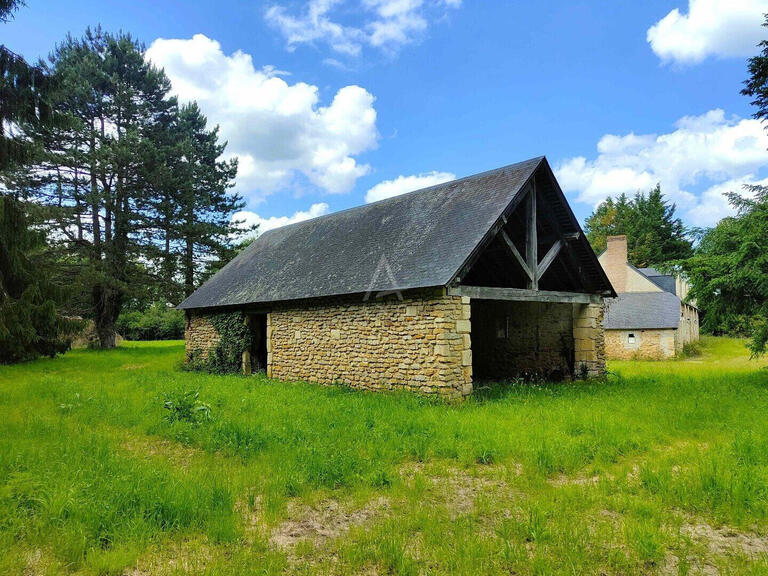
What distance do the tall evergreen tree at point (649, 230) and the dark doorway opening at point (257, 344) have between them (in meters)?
36.7

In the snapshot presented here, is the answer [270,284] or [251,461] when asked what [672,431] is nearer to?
[251,461]

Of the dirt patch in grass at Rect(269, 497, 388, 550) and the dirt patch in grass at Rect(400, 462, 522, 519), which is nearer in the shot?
the dirt patch in grass at Rect(269, 497, 388, 550)

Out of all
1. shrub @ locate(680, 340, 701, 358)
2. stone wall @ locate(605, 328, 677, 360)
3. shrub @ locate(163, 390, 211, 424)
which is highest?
shrub @ locate(163, 390, 211, 424)

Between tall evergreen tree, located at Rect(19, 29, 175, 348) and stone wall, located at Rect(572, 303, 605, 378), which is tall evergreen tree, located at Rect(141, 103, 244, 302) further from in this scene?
stone wall, located at Rect(572, 303, 605, 378)

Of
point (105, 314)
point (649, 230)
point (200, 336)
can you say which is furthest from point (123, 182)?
point (649, 230)

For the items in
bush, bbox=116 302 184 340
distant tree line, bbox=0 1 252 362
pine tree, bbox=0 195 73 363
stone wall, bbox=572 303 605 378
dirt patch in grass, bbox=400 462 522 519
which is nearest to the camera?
dirt patch in grass, bbox=400 462 522 519

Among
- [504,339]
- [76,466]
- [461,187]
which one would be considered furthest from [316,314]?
[76,466]

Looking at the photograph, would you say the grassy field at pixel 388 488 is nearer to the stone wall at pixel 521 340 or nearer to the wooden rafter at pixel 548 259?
the wooden rafter at pixel 548 259

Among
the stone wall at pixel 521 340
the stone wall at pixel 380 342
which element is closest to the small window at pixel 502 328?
the stone wall at pixel 521 340

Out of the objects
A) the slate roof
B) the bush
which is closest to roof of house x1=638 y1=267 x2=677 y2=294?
the slate roof

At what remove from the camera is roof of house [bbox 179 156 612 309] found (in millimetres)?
9828

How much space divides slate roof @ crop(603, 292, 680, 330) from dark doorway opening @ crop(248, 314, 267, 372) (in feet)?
52.7

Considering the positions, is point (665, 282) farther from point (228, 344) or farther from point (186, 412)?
point (186, 412)

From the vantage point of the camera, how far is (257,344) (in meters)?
15.4
